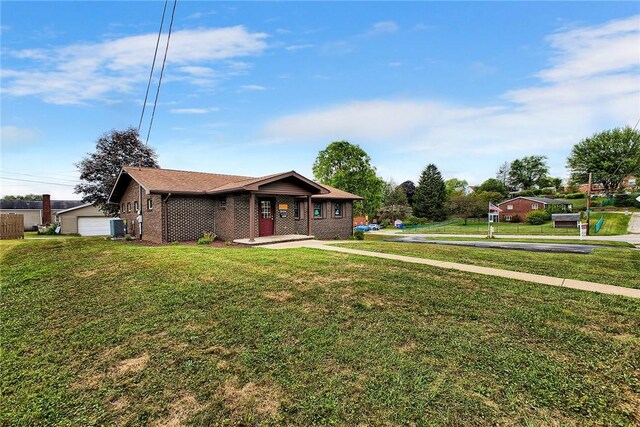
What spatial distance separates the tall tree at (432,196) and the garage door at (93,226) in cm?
4531

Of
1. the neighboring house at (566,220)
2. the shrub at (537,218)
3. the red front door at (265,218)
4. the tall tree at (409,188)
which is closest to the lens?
the red front door at (265,218)

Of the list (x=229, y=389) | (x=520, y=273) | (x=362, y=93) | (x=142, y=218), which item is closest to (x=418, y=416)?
(x=229, y=389)

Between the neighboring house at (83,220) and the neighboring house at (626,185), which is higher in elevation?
the neighboring house at (626,185)

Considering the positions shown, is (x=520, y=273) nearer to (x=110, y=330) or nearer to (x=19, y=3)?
(x=110, y=330)

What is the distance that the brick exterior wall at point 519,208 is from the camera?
48469 mm

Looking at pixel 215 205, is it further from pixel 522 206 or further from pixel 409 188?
pixel 409 188

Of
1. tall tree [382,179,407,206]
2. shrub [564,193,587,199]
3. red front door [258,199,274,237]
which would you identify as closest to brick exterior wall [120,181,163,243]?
red front door [258,199,274,237]

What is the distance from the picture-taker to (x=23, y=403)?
108 inches

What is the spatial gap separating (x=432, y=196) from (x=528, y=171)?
1643 inches

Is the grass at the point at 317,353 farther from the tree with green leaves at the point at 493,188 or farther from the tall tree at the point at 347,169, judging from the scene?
the tree with green leaves at the point at 493,188

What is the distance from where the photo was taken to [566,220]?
1320 inches

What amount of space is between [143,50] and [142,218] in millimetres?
9529

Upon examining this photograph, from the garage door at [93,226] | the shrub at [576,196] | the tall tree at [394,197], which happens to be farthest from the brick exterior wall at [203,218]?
the shrub at [576,196]

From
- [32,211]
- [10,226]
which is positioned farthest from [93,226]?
[32,211]
